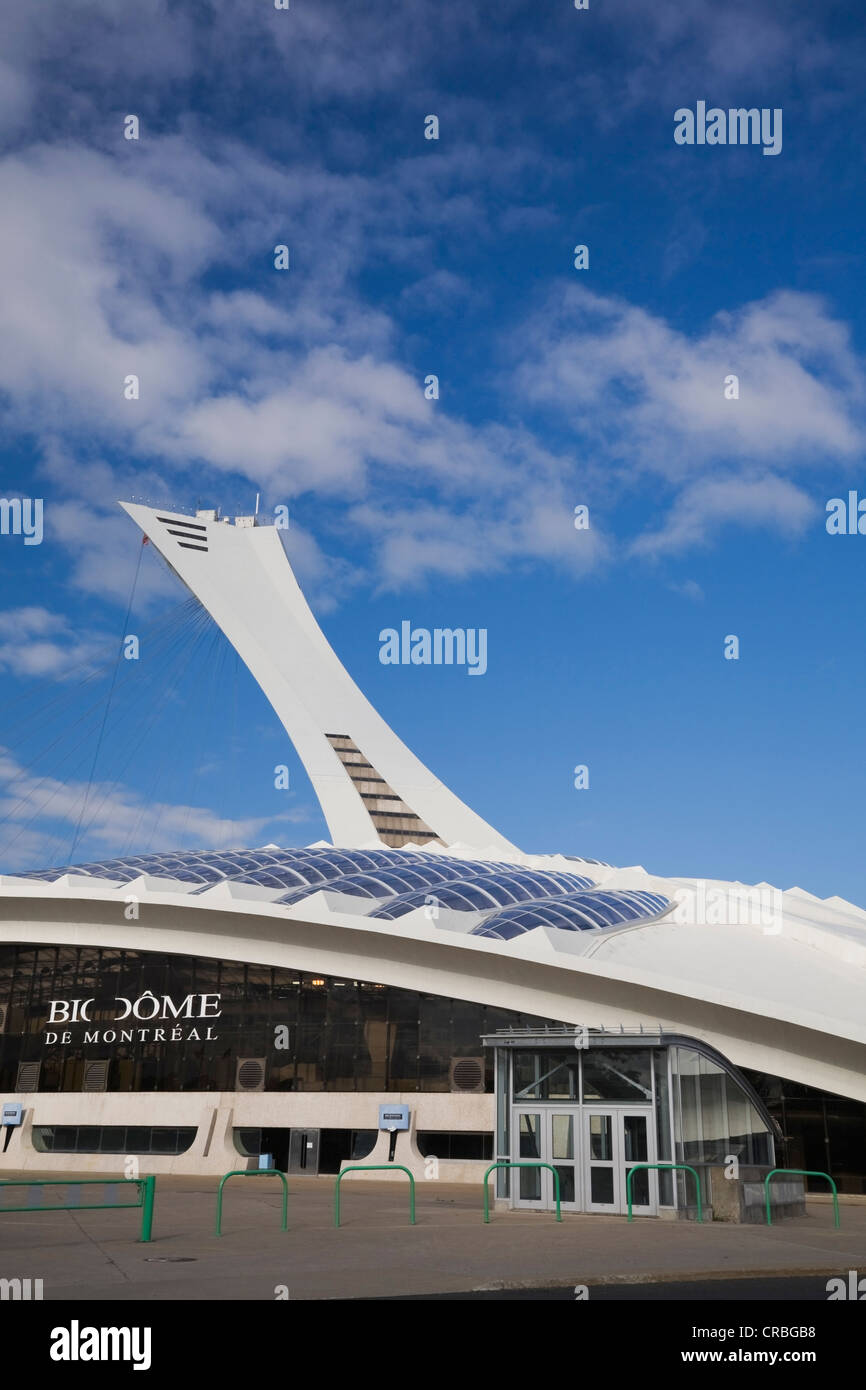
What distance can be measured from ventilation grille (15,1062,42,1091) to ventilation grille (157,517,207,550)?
1420 inches

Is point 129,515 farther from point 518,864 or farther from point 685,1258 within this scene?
point 685,1258

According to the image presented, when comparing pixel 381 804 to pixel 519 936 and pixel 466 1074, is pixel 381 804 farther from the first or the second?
pixel 466 1074

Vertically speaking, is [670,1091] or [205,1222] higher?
[670,1091]

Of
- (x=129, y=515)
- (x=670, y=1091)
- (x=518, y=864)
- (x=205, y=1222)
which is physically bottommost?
(x=205, y=1222)

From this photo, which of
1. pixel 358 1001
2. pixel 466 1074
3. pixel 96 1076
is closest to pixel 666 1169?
pixel 466 1074

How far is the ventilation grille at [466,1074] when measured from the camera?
3288cm

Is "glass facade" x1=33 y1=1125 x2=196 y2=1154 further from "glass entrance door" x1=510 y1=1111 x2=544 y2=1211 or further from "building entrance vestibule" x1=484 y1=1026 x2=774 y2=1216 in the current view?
"glass entrance door" x1=510 y1=1111 x2=544 y2=1211

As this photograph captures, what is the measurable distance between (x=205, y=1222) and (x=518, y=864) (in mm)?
29517

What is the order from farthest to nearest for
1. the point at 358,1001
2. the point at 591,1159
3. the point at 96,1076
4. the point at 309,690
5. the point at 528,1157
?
1. the point at 309,690
2. the point at 96,1076
3. the point at 358,1001
4. the point at 528,1157
5. the point at 591,1159

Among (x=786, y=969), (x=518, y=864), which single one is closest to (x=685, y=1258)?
(x=786, y=969)

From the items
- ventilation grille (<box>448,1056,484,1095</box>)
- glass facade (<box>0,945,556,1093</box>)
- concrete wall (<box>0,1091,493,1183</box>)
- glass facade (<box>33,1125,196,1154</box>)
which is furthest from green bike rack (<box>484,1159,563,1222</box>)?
glass facade (<box>33,1125,196,1154</box>)

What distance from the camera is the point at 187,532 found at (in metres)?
67.9

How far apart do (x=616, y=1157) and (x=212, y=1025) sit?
17.9m
